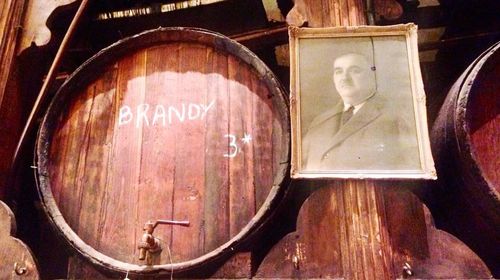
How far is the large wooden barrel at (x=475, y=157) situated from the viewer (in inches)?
67.2

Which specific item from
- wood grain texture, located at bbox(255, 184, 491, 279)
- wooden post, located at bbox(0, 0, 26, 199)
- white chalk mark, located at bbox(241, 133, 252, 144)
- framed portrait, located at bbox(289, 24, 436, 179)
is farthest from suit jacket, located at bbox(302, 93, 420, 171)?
wooden post, located at bbox(0, 0, 26, 199)

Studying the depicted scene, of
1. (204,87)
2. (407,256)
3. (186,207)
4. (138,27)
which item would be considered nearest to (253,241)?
(186,207)

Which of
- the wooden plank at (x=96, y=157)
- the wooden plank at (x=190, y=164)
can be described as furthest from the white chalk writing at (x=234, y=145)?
the wooden plank at (x=96, y=157)

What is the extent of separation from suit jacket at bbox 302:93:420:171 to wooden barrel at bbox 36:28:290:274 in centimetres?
13

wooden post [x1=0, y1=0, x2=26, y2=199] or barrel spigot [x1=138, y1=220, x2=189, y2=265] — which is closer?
barrel spigot [x1=138, y1=220, x2=189, y2=265]

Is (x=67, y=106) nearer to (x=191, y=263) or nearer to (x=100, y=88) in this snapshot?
(x=100, y=88)

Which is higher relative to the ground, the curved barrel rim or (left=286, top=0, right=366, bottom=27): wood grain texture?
(left=286, top=0, right=366, bottom=27): wood grain texture

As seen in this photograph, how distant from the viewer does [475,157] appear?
169 centimetres

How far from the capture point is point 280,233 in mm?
2102

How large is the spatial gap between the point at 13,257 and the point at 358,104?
1.58m

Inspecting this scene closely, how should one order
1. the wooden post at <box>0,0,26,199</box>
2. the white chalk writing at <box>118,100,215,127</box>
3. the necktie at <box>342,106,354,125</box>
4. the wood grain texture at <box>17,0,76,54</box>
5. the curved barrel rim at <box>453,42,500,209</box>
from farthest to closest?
the wood grain texture at <box>17,0,76,54</box>, the wooden post at <box>0,0,26,199</box>, the white chalk writing at <box>118,100,215,127</box>, the necktie at <box>342,106,354,125</box>, the curved barrel rim at <box>453,42,500,209</box>

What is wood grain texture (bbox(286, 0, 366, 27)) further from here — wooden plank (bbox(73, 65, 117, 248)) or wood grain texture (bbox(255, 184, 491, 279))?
wooden plank (bbox(73, 65, 117, 248))

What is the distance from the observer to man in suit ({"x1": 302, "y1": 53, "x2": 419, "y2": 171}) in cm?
182

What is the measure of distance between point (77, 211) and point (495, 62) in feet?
6.16
